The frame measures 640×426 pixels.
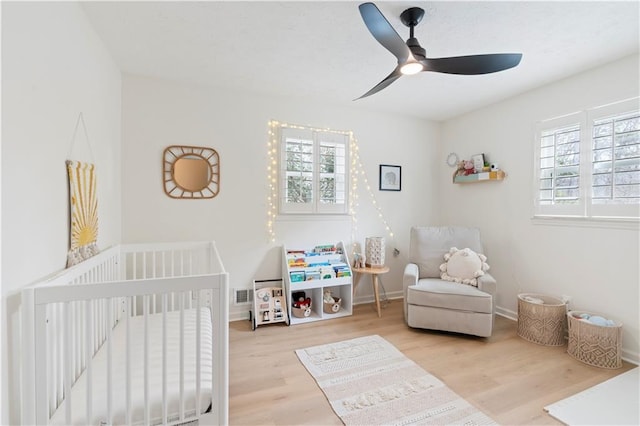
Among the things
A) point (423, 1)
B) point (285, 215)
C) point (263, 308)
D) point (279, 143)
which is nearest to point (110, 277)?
point (263, 308)

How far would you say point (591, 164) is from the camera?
2.41 metres

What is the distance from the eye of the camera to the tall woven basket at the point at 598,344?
2098 millimetres

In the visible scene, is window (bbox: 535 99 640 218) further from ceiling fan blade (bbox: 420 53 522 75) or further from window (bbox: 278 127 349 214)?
window (bbox: 278 127 349 214)

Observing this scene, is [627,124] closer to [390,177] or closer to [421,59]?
[421,59]

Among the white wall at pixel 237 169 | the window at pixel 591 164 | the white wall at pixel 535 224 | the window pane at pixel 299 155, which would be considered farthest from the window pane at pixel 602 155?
the window pane at pixel 299 155

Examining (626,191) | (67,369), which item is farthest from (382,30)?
(626,191)

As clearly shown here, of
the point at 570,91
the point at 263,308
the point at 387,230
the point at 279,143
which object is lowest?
the point at 263,308

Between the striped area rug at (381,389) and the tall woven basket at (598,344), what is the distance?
1257 mm

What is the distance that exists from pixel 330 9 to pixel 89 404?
2.27 meters

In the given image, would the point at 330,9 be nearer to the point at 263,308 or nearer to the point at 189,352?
the point at 189,352

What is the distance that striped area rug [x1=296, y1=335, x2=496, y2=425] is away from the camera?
1.60m

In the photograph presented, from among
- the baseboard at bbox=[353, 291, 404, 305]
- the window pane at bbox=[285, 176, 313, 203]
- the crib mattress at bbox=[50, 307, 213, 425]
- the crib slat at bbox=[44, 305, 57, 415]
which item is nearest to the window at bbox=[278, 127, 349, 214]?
the window pane at bbox=[285, 176, 313, 203]

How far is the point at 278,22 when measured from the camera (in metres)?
1.80

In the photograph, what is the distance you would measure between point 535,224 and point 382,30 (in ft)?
8.40
